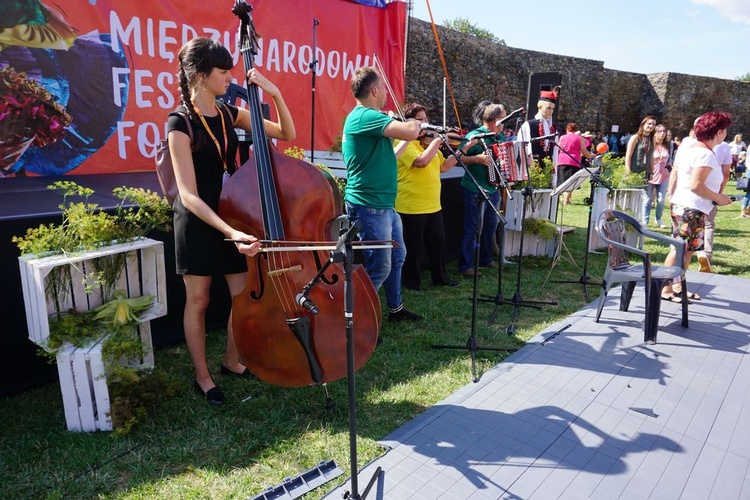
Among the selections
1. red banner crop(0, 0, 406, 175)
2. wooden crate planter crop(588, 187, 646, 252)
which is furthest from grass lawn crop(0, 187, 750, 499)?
wooden crate planter crop(588, 187, 646, 252)

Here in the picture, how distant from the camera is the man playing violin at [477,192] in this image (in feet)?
15.5

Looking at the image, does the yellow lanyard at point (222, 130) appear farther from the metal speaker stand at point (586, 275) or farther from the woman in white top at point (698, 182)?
the woman in white top at point (698, 182)

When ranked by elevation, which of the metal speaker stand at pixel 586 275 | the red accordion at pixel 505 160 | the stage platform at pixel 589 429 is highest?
the red accordion at pixel 505 160

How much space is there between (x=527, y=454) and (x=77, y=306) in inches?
90.3

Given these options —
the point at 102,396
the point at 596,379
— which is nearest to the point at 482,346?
the point at 596,379

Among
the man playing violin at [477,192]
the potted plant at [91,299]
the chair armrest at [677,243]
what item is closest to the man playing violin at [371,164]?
the potted plant at [91,299]

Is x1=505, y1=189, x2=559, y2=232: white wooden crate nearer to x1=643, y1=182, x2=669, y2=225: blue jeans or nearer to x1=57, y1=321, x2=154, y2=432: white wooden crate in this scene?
x1=643, y1=182, x2=669, y2=225: blue jeans

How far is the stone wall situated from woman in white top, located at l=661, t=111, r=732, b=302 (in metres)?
11.4

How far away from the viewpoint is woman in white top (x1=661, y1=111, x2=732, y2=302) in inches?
157

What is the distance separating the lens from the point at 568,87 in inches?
811

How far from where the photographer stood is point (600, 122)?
22.3 m

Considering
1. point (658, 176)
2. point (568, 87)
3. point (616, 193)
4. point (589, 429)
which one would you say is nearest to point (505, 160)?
point (589, 429)

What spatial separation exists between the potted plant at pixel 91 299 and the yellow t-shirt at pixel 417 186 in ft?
7.24

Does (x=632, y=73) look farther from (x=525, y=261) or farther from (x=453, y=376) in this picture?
(x=453, y=376)
